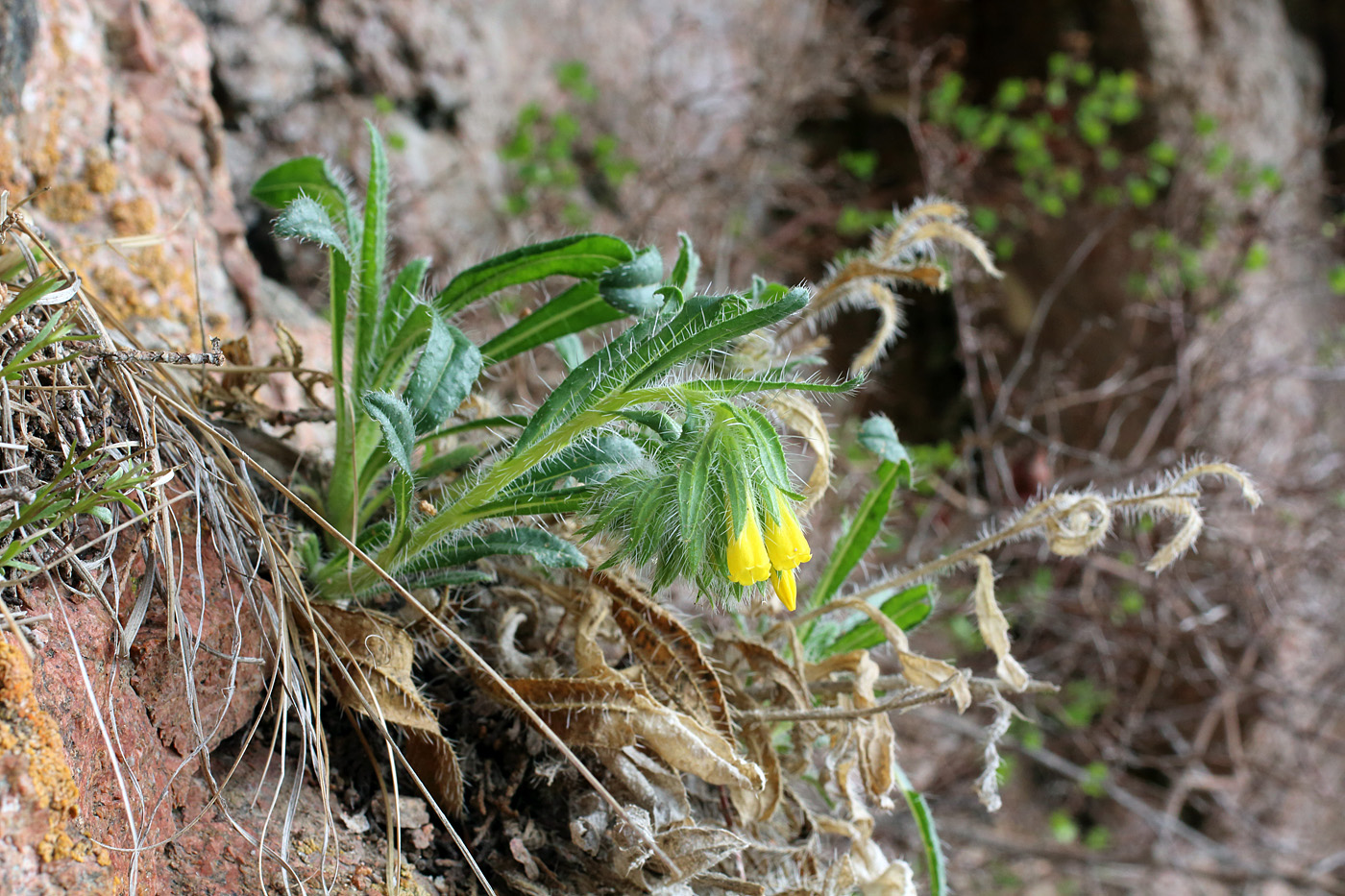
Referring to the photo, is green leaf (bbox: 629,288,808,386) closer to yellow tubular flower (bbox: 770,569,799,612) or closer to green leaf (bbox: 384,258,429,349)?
yellow tubular flower (bbox: 770,569,799,612)

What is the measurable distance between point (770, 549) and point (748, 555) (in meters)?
0.07

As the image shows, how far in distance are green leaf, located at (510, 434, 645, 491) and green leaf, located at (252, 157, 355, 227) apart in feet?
1.65

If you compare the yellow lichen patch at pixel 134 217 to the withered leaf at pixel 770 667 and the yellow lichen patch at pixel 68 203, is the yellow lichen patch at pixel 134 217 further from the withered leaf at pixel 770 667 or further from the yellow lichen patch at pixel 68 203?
the withered leaf at pixel 770 667

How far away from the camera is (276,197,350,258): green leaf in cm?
111

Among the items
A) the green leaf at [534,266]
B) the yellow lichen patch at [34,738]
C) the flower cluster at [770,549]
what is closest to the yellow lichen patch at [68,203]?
the green leaf at [534,266]

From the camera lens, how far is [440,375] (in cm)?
118

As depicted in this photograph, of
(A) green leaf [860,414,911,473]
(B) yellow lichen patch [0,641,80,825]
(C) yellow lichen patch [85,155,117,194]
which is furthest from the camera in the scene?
(C) yellow lichen patch [85,155,117,194]

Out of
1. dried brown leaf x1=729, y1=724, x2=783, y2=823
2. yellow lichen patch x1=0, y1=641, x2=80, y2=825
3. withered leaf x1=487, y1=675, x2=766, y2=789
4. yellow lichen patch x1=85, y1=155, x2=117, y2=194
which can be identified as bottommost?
dried brown leaf x1=729, y1=724, x2=783, y2=823

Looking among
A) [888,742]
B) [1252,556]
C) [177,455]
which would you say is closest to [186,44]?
[177,455]

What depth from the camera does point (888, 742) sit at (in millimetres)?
1369

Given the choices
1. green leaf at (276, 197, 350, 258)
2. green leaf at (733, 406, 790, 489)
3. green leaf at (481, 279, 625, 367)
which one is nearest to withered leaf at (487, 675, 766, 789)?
green leaf at (733, 406, 790, 489)

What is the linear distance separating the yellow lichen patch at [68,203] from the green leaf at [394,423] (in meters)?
1.04

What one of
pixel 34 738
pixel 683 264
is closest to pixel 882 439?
pixel 683 264

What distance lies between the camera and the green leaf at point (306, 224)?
111 cm
